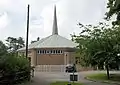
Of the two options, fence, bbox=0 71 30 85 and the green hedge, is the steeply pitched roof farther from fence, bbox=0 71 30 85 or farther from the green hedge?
the green hedge

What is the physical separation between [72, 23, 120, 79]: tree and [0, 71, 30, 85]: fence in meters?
7.90

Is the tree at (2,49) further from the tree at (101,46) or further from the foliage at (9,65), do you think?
the tree at (101,46)

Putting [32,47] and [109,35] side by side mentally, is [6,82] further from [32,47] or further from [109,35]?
[32,47]

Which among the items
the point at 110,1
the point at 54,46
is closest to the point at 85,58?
the point at 110,1

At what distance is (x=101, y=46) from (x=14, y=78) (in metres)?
12.7

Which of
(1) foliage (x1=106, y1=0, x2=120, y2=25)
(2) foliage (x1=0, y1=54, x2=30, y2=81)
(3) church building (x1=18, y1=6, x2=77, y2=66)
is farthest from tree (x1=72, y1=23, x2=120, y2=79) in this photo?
(3) church building (x1=18, y1=6, x2=77, y2=66)

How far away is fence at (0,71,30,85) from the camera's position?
2067 centimetres

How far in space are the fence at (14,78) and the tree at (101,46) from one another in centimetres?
790

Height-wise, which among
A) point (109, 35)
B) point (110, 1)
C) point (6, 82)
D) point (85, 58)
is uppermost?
point (110, 1)

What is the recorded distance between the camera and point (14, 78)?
23.6 m

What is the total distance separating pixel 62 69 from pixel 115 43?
30.2m

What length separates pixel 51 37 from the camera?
252 feet

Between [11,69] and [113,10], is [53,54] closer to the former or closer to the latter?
[113,10]

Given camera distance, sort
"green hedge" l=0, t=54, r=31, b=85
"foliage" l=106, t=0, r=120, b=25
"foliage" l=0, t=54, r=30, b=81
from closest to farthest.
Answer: "foliage" l=0, t=54, r=30, b=81, "green hedge" l=0, t=54, r=31, b=85, "foliage" l=106, t=0, r=120, b=25
